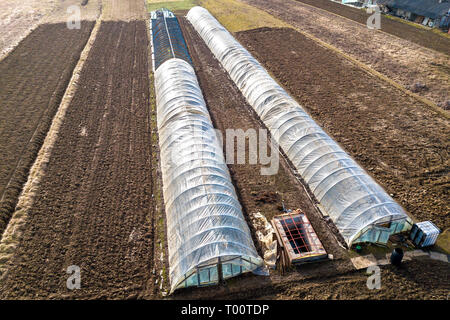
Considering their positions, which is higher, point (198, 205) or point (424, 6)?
point (424, 6)

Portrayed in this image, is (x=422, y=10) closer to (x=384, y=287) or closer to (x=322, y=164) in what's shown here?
(x=322, y=164)

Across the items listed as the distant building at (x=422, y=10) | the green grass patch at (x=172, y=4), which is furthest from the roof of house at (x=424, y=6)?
the green grass patch at (x=172, y=4)

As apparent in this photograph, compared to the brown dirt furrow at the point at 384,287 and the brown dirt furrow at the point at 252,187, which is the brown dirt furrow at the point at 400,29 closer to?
the brown dirt furrow at the point at 252,187

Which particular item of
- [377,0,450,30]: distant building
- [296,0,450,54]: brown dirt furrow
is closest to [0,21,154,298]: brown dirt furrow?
[296,0,450,54]: brown dirt furrow

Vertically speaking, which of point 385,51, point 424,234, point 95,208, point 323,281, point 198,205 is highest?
point 385,51

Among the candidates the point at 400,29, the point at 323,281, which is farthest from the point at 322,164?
the point at 400,29

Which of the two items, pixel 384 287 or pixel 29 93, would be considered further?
pixel 29 93
